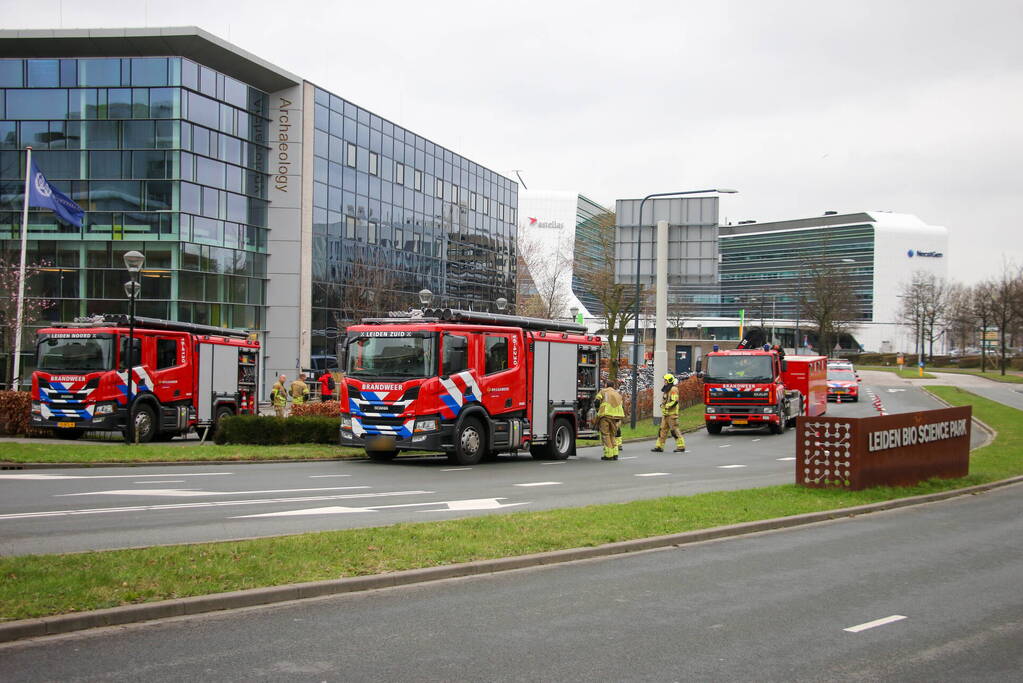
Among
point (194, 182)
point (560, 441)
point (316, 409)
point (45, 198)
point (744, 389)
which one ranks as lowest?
point (560, 441)

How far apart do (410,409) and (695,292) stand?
457 feet

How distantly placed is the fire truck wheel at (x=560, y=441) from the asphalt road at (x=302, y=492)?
38cm

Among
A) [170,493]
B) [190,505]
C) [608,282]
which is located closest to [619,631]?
[190,505]

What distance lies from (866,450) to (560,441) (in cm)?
908

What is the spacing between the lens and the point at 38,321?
43.7m

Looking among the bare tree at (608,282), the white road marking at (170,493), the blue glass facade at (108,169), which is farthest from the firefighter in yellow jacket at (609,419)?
the bare tree at (608,282)

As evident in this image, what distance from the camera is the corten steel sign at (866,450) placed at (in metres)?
15.3

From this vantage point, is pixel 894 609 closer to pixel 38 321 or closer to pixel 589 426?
pixel 589 426

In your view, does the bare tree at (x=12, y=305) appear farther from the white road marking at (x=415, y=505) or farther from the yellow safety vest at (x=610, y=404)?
the white road marking at (x=415, y=505)

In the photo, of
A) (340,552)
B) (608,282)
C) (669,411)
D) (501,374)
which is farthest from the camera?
(608,282)

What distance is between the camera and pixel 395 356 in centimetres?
1969

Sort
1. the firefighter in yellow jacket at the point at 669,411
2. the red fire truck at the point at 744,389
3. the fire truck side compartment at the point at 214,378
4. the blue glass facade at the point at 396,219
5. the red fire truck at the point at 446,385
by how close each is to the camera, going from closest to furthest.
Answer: the red fire truck at the point at 446,385 < the firefighter in yellow jacket at the point at 669,411 < the fire truck side compartment at the point at 214,378 < the red fire truck at the point at 744,389 < the blue glass facade at the point at 396,219

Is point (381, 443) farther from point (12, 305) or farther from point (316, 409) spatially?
point (12, 305)

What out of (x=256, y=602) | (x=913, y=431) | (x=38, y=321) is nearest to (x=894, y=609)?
(x=256, y=602)
